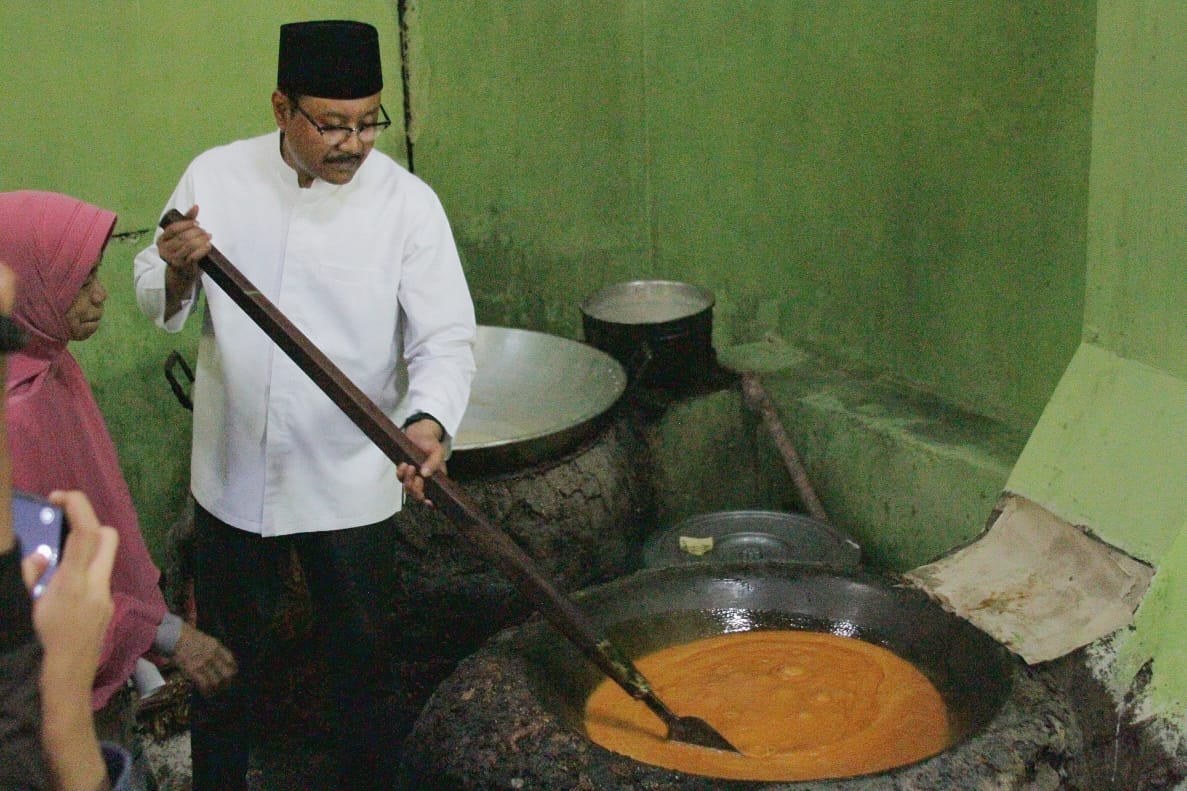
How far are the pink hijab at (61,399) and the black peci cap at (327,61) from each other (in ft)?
1.74

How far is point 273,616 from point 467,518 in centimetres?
87

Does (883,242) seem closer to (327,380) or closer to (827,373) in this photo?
(827,373)

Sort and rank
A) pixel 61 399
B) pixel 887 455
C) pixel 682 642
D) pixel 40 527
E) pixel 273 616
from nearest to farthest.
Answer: pixel 40 527
pixel 61 399
pixel 682 642
pixel 273 616
pixel 887 455

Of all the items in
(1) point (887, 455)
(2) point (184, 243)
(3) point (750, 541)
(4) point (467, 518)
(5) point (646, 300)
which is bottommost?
(3) point (750, 541)

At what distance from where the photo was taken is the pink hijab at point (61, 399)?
2182 millimetres

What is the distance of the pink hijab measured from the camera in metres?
2.18

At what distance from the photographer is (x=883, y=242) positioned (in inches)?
168

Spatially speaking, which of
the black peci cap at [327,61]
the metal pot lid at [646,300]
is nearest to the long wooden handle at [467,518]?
the black peci cap at [327,61]

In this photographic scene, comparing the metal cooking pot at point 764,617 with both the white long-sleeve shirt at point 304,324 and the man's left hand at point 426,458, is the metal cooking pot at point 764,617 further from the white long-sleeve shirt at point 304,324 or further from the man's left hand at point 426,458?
the white long-sleeve shirt at point 304,324

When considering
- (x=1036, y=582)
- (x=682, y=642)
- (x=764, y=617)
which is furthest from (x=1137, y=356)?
(x=682, y=642)

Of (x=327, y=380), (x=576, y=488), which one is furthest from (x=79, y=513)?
(x=576, y=488)

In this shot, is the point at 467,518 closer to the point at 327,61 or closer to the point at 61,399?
the point at 61,399

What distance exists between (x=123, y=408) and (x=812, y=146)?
8.69 ft

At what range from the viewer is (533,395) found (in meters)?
4.05
